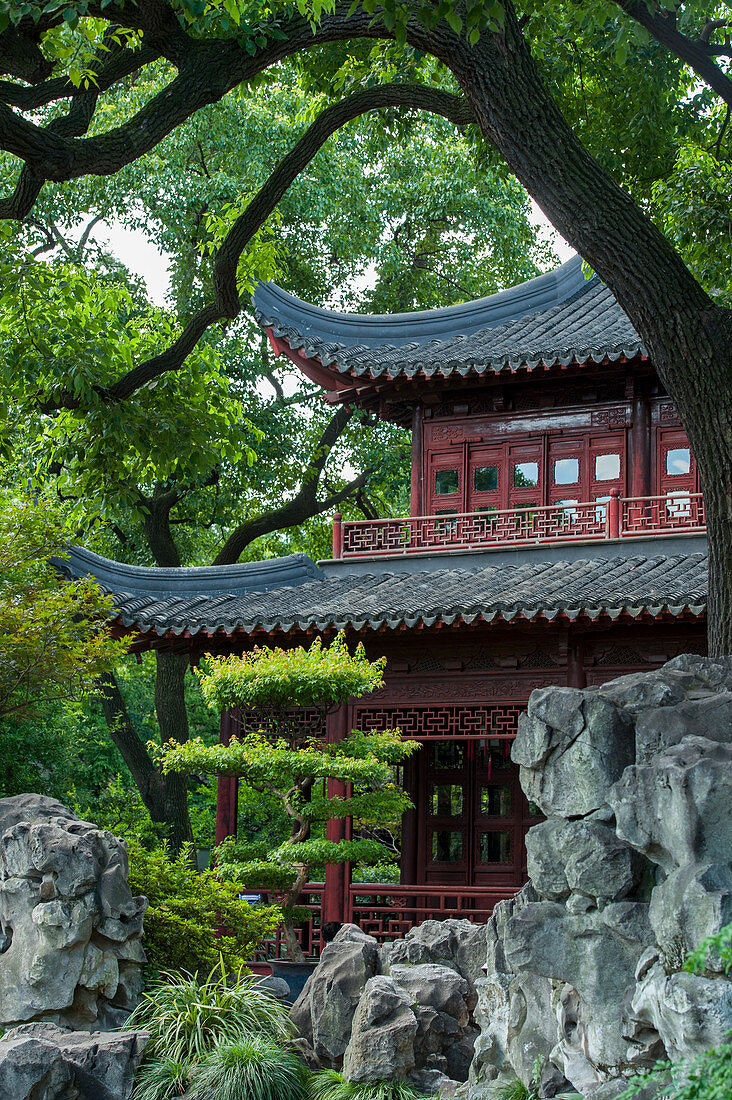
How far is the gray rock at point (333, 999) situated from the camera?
6547mm

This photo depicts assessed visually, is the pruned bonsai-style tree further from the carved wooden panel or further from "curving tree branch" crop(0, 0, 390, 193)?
"curving tree branch" crop(0, 0, 390, 193)

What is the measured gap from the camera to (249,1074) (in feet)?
20.2

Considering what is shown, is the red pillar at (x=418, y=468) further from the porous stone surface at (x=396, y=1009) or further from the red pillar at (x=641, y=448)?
the porous stone surface at (x=396, y=1009)

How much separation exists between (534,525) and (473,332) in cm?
308

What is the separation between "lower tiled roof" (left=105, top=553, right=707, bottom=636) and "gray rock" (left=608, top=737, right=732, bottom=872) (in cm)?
501

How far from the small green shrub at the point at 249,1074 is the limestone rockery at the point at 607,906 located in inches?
11.3

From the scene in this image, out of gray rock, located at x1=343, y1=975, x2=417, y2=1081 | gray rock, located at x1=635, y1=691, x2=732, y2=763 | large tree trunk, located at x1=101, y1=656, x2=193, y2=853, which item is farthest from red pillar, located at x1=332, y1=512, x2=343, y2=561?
gray rock, located at x1=635, y1=691, x2=732, y2=763

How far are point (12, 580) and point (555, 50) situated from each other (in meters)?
5.57

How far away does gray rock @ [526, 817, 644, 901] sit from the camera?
4781 mm

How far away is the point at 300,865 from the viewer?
9.01m

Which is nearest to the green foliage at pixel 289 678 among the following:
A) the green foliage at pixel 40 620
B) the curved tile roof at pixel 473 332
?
the green foliage at pixel 40 620

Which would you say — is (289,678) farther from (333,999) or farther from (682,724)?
(682,724)

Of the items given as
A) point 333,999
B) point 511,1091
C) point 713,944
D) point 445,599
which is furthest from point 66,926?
point 445,599

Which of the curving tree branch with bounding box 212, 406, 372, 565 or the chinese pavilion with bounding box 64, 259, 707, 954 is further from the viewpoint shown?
the curving tree branch with bounding box 212, 406, 372, 565
